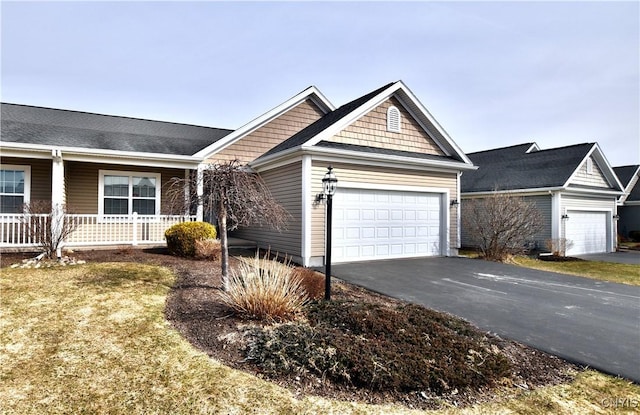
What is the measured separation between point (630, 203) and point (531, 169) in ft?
41.9

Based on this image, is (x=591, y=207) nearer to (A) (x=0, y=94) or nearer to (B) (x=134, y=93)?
(B) (x=134, y=93)

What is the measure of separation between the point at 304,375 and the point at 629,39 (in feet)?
48.4

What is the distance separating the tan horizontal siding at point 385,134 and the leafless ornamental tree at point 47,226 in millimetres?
7993

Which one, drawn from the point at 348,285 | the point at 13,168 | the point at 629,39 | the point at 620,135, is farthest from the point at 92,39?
the point at 620,135

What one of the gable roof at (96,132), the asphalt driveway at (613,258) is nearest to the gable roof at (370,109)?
the gable roof at (96,132)

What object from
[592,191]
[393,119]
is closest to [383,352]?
[393,119]

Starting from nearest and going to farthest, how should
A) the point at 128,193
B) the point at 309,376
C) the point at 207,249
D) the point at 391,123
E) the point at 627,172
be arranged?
the point at 309,376, the point at 207,249, the point at 391,123, the point at 128,193, the point at 627,172

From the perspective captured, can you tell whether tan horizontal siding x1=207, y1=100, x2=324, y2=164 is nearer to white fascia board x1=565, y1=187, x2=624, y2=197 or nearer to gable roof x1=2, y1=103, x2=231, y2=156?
gable roof x1=2, y1=103, x2=231, y2=156

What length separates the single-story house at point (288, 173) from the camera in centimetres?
1062

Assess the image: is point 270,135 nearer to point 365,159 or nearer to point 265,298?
point 365,159

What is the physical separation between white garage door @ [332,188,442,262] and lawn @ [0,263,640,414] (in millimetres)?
6338

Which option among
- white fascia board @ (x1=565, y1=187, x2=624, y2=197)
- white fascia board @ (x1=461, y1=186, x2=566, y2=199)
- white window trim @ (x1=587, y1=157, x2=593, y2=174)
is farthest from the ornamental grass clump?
white window trim @ (x1=587, y1=157, x2=593, y2=174)

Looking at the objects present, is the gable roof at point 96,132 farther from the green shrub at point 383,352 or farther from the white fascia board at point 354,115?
the green shrub at point 383,352

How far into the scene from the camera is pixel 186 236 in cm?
1020
